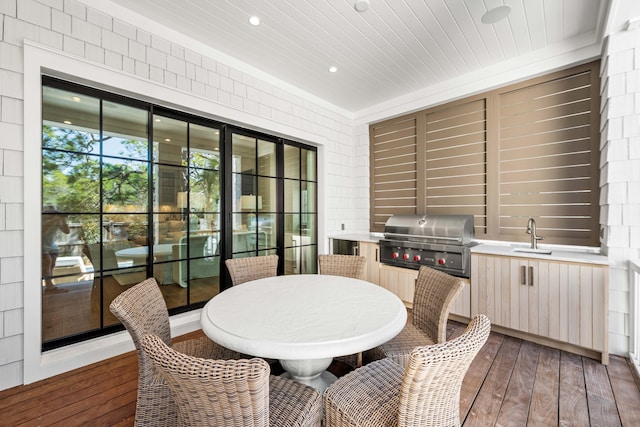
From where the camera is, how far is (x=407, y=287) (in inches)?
130

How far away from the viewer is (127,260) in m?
2.42

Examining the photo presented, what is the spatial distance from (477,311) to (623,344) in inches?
41.3

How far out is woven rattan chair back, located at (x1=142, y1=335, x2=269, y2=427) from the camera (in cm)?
76

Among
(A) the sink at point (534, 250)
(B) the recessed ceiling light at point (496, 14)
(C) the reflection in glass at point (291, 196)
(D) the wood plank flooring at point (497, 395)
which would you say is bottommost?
(D) the wood plank flooring at point (497, 395)

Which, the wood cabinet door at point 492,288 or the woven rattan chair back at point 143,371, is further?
the wood cabinet door at point 492,288

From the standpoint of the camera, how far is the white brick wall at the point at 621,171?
2152 millimetres

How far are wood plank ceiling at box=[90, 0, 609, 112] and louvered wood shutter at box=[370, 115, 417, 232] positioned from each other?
2.93 ft

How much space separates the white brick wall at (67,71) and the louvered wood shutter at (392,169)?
196cm

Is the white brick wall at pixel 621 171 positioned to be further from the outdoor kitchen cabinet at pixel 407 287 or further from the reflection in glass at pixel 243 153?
the reflection in glass at pixel 243 153

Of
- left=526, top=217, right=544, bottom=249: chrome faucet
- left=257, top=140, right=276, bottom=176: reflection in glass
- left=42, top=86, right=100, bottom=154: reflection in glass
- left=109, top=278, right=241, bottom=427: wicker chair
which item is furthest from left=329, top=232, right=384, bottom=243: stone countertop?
left=42, top=86, right=100, bottom=154: reflection in glass

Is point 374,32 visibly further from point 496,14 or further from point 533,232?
point 533,232

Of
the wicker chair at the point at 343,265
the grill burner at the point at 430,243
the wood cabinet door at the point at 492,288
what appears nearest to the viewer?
the wicker chair at the point at 343,265

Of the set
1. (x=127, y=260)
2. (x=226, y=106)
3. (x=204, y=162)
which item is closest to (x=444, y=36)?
(x=226, y=106)

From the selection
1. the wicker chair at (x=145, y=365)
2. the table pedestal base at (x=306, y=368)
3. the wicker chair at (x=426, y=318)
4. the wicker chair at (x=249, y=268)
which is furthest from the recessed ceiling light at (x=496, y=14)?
the wicker chair at (x=145, y=365)
